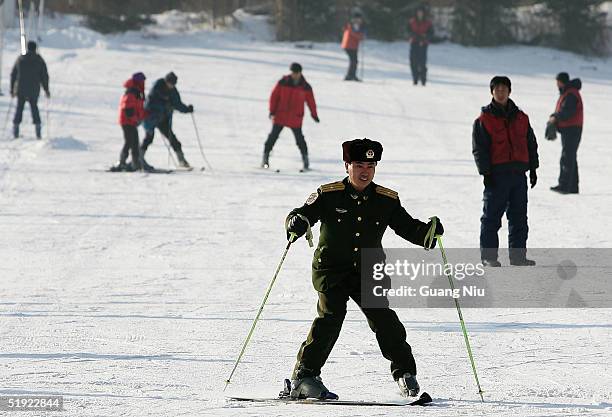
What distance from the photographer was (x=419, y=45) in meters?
28.8

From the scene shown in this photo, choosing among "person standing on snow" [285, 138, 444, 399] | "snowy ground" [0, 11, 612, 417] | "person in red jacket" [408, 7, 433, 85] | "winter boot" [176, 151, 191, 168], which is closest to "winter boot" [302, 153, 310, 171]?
"snowy ground" [0, 11, 612, 417]

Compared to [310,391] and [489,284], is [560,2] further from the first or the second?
[310,391]

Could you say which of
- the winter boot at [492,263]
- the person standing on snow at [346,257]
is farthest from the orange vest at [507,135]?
the person standing on snow at [346,257]

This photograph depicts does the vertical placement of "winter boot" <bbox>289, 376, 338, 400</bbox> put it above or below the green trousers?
below

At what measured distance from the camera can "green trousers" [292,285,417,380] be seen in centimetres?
607

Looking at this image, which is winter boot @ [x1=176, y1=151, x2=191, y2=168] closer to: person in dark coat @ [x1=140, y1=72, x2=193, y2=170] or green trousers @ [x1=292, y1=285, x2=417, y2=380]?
person in dark coat @ [x1=140, y1=72, x2=193, y2=170]

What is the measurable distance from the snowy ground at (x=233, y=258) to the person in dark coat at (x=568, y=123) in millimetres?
370

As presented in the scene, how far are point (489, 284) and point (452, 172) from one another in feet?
27.3

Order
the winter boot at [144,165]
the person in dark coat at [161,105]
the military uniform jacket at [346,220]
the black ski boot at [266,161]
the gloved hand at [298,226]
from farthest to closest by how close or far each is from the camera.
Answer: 1. the black ski boot at [266,161]
2. the winter boot at [144,165]
3. the person in dark coat at [161,105]
4. the military uniform jacket at [346,220]
5. the gloved hand at [298,226]

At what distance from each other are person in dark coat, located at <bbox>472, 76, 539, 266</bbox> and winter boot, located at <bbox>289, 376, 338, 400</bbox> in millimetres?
4270

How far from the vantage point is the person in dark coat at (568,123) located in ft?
47.2

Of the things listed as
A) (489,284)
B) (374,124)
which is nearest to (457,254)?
(489,284)

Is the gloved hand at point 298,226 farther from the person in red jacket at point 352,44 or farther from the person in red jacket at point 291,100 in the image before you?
the person in red jacket at point 352,44

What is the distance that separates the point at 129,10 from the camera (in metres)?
39.2
